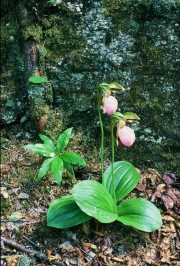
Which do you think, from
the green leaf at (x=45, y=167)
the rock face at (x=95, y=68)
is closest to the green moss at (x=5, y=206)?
the green leaf at (x=45, y=167)

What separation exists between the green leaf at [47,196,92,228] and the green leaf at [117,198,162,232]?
211 mm

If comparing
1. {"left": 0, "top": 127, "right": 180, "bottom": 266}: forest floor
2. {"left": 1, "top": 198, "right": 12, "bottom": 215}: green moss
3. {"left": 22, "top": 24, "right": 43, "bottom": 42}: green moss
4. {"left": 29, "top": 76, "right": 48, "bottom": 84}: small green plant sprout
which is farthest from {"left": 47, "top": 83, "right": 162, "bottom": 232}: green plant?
{"left": 22, "top": 24, "right": 43, "bottom": 42}: green moss

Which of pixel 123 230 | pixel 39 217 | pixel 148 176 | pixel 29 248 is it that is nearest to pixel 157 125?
pixel 148 176

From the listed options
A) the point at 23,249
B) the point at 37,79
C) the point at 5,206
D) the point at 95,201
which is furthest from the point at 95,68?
the point at 23,249

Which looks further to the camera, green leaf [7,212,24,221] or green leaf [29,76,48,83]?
green leaf [29,76,48,83]

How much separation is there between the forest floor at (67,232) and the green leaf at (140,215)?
0.39 ft

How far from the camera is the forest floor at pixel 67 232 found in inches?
71.9

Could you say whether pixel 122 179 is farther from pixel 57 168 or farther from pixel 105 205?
pixel 57 168

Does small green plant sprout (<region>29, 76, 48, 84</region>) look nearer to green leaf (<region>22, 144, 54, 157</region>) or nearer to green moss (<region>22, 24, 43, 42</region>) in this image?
green moss (<region>22, 24, 43, 42</region>)

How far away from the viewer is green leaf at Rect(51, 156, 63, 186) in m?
1.90

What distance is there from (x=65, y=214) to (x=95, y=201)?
0.19 m

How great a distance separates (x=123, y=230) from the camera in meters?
1.98

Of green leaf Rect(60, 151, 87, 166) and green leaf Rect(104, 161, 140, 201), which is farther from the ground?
green leaf Rect(60, 151, 87, 166)

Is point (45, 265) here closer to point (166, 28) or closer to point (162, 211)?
point (162, 211)
